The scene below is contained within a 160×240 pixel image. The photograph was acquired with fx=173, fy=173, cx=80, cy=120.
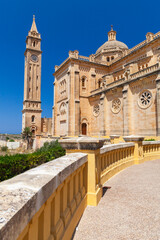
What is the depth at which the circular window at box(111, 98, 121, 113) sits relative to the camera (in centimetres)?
2250

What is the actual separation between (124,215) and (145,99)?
55.9 feet

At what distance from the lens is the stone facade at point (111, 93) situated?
18.4 m

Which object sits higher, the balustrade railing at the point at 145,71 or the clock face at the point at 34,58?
the clock face at the point at 34,58

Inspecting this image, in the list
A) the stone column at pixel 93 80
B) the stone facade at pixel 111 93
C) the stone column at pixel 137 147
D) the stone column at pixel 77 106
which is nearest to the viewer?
the stone column at pixel 137 147

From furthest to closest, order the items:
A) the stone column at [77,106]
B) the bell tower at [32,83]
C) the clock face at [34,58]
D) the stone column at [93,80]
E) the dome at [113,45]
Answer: the clock face at [34,58] → the bell tower at [32,83] → the dome at [113,45] → the stone column at [93,80] → the stone column at [77,106]

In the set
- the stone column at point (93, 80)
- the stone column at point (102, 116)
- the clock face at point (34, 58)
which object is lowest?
the stone column at point (102, 116)

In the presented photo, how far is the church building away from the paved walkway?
1320 cm

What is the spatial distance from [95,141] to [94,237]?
5.48 ft

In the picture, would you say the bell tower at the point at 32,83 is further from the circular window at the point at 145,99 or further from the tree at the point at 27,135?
the circular window at the point at 145,99

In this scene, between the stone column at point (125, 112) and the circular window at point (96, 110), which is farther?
the circular window at point (96, 110)

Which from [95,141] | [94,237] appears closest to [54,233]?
[94,237]

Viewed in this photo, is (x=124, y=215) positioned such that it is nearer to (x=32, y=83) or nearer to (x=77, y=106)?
(x=77, y=106)

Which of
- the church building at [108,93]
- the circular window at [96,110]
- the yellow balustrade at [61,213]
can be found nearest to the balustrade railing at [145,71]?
the church building at [108,93]

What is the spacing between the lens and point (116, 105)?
23000mm
